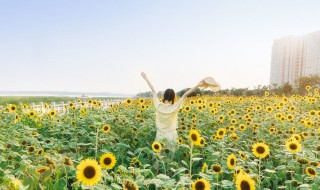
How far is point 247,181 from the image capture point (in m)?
1.96

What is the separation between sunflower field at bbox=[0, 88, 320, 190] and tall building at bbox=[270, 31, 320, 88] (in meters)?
52.5

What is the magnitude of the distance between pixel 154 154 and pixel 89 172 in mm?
1294

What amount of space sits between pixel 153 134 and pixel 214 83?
1453 millimetres

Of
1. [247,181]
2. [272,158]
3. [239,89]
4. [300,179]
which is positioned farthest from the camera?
[239,89]

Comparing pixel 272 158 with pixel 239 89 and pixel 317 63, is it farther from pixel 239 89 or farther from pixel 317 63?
pixel 317 63

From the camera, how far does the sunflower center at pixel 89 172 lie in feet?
5.60

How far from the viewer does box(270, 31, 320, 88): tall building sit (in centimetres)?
5378

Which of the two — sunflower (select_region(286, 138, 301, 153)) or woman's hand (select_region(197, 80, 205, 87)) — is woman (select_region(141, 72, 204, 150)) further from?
sunflower (select_region(286, 138, 301, 153))

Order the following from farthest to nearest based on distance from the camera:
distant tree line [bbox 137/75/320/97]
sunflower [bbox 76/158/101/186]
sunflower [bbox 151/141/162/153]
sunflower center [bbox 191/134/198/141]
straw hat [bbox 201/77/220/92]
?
distant tree line [bbox 137/75/320/97] → straw hat [bbox 201/77/220/92] → sunflower [bbox 151/141/162/153] → sunflower center [bbox 191/134/198/141] → sunflower [bbox 76/158/101/186]

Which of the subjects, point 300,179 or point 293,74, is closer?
point 300,179

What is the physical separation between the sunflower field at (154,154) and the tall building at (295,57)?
52.5m

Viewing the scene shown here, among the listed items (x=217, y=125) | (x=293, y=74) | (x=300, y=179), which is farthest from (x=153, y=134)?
(x=293, y=74)

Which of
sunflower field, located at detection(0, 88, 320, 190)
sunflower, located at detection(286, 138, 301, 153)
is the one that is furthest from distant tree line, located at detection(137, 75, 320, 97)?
sunflower, located at detection(286, 138, 301, 153)

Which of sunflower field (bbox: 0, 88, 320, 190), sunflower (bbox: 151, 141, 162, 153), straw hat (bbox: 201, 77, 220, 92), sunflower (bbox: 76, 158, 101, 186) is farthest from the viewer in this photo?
straw hat (bbox: 201, 77, 220, 92)
